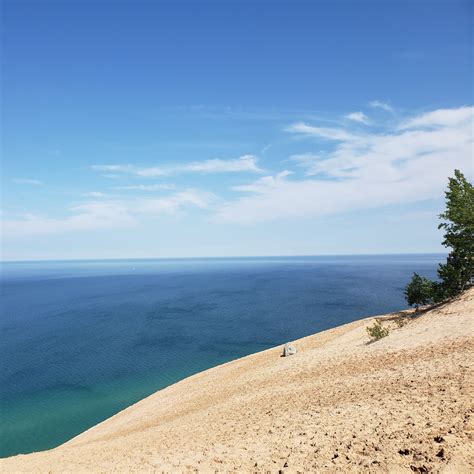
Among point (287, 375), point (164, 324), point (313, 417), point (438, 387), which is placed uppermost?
point (438, 387)

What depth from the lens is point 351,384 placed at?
19859mm

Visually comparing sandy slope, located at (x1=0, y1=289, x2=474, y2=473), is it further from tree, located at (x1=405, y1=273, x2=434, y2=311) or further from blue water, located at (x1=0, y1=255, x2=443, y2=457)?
tree, located at (x1=405, y1=273, x2=434, y2=311)

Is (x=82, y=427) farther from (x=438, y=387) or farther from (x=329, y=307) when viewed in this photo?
(x=329, y=307)

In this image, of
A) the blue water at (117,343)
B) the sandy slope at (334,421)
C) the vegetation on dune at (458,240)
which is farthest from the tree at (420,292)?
the blue water at (117,343)

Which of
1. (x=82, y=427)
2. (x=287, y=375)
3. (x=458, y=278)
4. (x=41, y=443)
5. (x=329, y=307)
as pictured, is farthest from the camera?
(x=329, y=307)

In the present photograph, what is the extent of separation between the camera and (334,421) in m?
15.0

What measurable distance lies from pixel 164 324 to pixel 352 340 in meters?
70.6

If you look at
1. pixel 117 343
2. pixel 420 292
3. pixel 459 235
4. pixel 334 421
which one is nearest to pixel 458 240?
pixel 459 235

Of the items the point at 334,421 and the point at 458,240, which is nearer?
the point at 334,421

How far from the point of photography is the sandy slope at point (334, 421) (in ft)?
38.1

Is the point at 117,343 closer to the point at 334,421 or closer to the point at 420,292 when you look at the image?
the point at 420,292

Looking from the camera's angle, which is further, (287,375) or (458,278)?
(458,278)

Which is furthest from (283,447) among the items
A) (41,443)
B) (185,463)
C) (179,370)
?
(179,370)

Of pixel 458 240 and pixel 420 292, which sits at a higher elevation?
pixel 458 240
